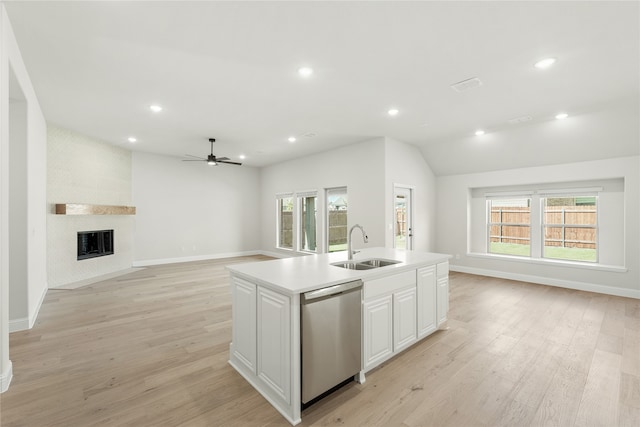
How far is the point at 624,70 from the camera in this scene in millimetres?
2969

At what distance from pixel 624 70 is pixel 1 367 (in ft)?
20.4

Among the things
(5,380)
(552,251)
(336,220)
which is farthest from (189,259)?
(552,251)

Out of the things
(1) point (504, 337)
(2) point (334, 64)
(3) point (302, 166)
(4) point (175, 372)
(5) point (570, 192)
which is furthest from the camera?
(3) point (302, 166)

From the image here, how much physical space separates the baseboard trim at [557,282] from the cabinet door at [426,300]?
147 inches

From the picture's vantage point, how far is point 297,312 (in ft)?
6.14

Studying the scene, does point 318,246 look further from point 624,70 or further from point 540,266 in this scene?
point 624,70

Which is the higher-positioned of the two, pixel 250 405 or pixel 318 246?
pixel 318 246

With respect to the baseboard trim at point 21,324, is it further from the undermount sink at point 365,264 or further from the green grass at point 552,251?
the green grass at point 552,251

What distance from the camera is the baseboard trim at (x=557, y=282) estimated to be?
463cm

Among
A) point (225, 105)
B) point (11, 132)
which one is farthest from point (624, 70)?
point (11, 132)

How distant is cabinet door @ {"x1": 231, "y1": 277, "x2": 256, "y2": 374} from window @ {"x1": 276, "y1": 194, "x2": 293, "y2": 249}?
5848 millimetres

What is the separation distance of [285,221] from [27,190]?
5783 millimetres

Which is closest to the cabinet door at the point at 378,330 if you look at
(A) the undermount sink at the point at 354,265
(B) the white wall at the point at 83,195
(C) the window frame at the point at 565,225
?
(A) the undermount sink at the point at 354,265

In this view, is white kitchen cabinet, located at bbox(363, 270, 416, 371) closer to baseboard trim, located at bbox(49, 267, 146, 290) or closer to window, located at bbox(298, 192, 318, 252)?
window, located at bbox(298, 192, 318, 252)
